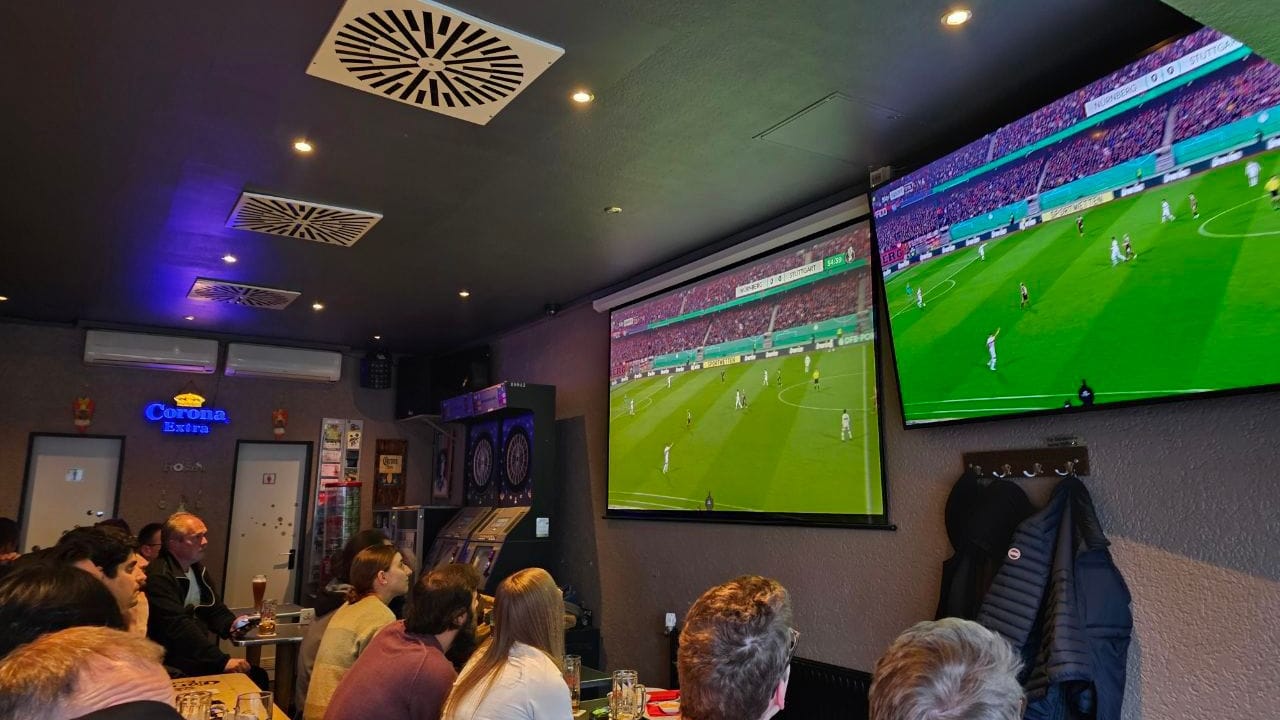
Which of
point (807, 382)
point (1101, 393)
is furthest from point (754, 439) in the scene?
point (1101, 393)

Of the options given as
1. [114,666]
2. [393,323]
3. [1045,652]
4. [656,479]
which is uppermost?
[393,323]

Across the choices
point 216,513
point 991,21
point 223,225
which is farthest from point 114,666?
point 216,513

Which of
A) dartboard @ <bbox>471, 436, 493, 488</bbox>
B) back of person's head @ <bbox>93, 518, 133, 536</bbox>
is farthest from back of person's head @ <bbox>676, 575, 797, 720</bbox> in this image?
dartboard @ <bbox>471, 436, 493, 488</bbox>

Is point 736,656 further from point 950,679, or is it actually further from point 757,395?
point 757,395

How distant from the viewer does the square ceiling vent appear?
104 inches

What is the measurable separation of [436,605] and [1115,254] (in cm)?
277

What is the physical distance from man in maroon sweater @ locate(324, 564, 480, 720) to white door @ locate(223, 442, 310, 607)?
5.99 m

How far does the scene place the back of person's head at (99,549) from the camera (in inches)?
129

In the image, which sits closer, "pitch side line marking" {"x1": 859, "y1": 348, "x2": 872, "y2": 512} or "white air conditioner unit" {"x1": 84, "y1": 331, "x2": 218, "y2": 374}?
"pitch side line marking" {"x1": 859, "y1": 348, "x2": 872, "y2": 512}

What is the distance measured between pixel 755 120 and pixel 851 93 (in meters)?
0.42

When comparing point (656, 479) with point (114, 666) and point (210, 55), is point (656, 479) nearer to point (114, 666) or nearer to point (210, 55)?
point (210, 55)

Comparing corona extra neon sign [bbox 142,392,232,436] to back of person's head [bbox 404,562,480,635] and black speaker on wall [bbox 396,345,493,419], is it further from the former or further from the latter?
back of person's head [bbox 404,562,480,635]

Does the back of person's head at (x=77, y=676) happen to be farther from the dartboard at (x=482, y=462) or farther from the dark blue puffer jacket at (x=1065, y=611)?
the dartboard at (x=482, y=462)

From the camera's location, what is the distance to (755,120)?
11.1 ft
